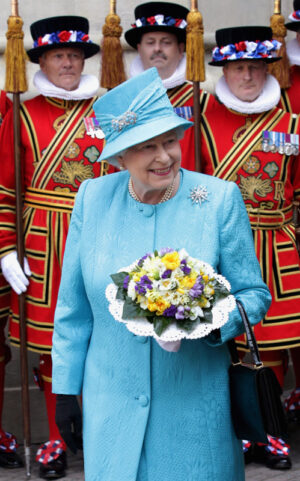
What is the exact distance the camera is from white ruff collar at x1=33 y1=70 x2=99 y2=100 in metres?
4.91

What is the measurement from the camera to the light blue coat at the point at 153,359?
274cm

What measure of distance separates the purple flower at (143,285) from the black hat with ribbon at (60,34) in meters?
2.62

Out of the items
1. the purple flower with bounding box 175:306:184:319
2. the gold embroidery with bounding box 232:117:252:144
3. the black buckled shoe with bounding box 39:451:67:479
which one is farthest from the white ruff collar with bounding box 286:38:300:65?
the purple flower with bounding box 175:306:184:319

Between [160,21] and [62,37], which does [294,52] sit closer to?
[160,21]

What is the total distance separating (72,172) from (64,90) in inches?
16.5

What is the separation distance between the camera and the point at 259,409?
8.69 feet

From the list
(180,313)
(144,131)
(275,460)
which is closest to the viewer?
(180,313)

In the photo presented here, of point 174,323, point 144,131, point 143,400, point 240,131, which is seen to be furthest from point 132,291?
point 240,131

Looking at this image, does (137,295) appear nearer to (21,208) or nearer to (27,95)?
(21,208)

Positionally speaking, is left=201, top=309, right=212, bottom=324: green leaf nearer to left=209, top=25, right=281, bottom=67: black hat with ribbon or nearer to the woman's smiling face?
the woman's smiling face

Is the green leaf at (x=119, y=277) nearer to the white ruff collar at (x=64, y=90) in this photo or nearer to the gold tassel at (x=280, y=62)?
the white ruff collar at (x=64, y=90)

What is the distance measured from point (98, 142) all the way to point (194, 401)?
2.42m

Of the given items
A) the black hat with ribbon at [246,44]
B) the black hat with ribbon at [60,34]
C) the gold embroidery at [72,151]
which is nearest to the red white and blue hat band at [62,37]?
the black hat with ribbon at [60,34]

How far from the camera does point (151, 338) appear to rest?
2.76m
